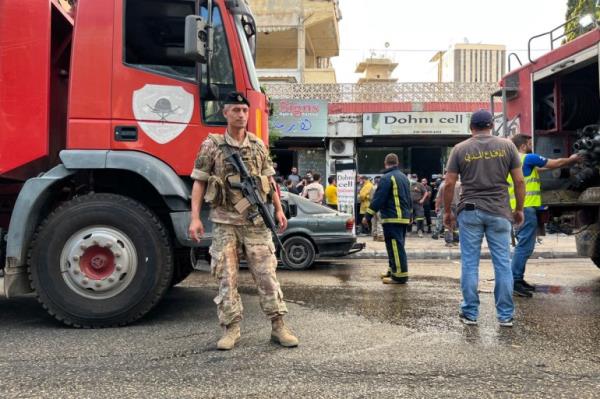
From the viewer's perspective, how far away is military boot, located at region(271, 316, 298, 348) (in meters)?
3.75

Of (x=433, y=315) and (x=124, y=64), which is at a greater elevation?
(x=124, y=64)

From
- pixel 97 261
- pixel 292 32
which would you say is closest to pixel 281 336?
pixel 97 261

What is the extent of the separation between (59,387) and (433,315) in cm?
322

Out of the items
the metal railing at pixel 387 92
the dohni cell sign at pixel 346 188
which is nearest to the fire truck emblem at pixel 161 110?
the dohni cell sign at pixel 346 188

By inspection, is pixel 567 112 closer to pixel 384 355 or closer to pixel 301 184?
pixel 384 355

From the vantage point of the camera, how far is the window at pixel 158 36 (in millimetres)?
4367

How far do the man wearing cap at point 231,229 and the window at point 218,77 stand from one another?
2.14ft

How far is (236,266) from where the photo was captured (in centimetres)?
382

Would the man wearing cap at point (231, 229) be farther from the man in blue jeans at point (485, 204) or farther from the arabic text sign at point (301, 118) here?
the arabic text sign at point (301, 118)

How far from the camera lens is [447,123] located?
55.1ft

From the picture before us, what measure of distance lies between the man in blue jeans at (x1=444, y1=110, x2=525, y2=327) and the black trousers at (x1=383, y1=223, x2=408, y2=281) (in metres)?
2.28

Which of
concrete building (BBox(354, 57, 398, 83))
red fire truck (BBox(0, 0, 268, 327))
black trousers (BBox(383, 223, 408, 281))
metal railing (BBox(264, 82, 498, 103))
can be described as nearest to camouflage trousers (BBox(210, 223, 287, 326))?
red fire truck (BBox(0, 0, 268, 327))

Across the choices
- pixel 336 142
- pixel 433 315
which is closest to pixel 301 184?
pixel 336 142

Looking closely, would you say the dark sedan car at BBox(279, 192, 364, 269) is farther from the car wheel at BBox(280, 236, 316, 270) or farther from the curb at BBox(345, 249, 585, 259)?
the curb at BBox(345, 249, 585, 259)
